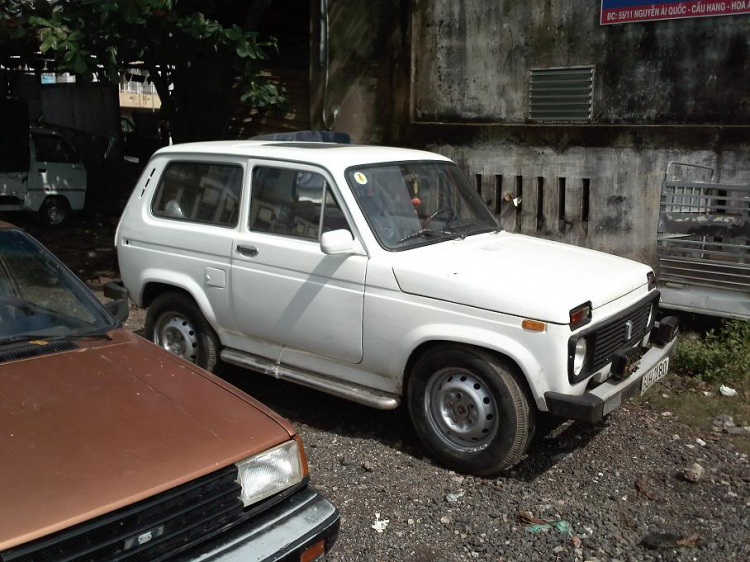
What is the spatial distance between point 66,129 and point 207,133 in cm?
749

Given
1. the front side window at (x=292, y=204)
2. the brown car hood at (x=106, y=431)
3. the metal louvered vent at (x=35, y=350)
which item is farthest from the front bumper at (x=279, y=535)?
the front side window at (x=292, y=204)

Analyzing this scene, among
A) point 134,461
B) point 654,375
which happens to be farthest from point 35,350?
point 654,375

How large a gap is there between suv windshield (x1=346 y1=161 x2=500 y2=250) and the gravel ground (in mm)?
1370

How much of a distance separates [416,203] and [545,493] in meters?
1.98

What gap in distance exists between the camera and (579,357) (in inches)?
166

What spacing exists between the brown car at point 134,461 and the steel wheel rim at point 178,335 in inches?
82.2

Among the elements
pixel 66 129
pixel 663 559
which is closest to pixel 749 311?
pixel 663 559

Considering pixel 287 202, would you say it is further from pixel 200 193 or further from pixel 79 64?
pixel 79 64

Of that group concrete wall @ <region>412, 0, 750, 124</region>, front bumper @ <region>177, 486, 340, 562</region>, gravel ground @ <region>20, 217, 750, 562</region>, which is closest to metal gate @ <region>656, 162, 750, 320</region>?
concrete wall @ <region>412, 0, 750, 124</region>

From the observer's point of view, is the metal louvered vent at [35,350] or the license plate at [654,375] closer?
the metal louvered vent at [35,350]

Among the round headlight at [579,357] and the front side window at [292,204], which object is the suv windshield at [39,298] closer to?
the front side window at [292,204]

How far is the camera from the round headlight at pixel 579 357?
4160mm

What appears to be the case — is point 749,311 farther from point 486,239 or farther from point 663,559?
point 663,559

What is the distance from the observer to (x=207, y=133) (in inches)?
415
